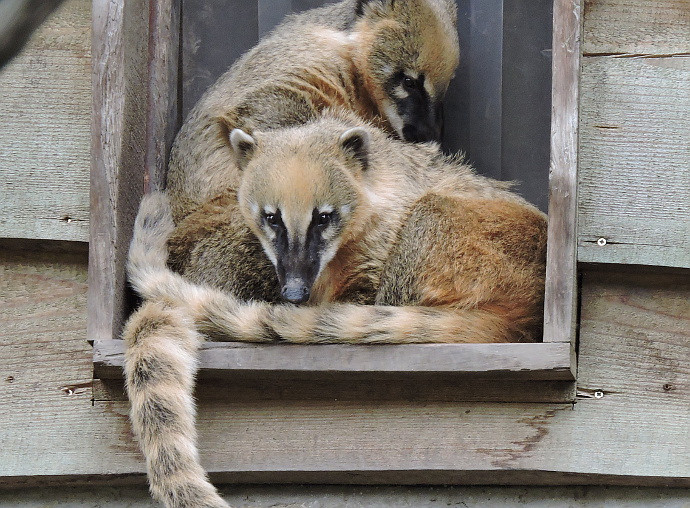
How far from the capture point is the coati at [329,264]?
269 centimetres

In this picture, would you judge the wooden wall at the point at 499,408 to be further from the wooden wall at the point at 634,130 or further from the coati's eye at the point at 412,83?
the coati's eye at the point at 412,83

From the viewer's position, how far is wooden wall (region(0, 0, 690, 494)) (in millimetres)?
2826

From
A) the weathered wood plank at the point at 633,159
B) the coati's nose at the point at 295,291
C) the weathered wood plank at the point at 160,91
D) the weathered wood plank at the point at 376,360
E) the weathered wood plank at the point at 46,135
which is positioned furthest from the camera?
the weathered wood plank at the point at 160,91

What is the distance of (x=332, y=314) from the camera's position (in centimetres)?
275

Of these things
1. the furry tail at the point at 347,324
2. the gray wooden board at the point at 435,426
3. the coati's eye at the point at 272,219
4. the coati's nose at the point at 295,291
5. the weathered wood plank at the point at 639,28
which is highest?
the weathered wood plank at the point at 639,28

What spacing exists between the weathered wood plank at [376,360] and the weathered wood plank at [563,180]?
9 centimetres

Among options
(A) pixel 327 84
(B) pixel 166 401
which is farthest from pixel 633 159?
(B) pixel 166 401

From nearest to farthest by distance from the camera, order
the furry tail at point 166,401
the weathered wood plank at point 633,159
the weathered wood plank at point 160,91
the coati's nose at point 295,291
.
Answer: the furry tail at point 166,401 < the coati's nose at point 295,291 < the weathered wood plank at point 633,159 < the weathered wood plank at point 160,91

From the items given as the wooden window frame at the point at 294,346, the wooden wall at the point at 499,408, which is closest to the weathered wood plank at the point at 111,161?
the wooden window frame at the point at 294,346

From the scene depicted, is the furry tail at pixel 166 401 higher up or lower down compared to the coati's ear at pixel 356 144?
lower down

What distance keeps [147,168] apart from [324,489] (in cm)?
132

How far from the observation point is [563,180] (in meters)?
2.72

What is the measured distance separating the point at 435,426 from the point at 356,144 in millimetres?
1032

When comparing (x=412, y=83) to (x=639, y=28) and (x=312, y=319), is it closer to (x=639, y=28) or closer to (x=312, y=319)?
(x=639, y=28)
